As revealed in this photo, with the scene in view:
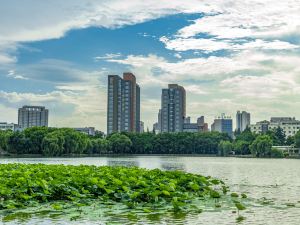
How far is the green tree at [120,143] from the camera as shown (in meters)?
99.8

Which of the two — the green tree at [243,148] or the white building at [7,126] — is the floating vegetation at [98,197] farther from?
the white building at [7,126]

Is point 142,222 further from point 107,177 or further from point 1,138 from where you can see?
point 1,138

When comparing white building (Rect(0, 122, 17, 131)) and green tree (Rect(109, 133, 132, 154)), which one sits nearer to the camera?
green tree (Rect(109, 133, 132, 154))

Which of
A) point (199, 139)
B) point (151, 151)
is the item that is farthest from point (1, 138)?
point (199, 139)

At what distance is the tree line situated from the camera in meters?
74.6

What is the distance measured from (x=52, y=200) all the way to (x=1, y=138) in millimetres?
64989

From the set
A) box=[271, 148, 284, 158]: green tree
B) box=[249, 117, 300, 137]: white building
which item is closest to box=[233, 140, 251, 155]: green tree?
box=[271, 148, 284, 158]: green tree

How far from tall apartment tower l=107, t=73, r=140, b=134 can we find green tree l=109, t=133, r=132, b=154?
44.8 metres

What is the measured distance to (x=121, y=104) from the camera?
147875mm

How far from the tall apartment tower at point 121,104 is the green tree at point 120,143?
147 ft

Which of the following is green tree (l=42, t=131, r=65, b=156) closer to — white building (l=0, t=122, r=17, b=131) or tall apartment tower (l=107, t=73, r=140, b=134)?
tall apartment tower (l=107, t=73, r=140, b=134)

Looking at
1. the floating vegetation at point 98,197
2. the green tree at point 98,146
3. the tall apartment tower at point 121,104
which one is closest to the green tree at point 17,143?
the green tree at point 98,146

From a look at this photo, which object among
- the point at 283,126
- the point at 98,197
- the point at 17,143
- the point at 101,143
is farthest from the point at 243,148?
the point at 98,197

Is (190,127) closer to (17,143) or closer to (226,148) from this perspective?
(226,148)
